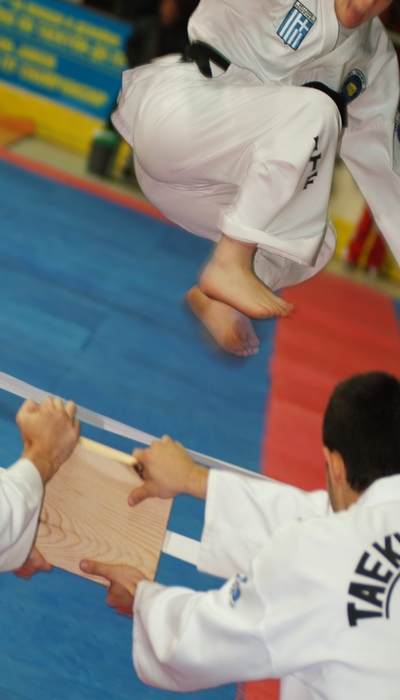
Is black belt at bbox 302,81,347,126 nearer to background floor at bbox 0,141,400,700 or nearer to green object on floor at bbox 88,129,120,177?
background floor at bbox 0,141,400,700

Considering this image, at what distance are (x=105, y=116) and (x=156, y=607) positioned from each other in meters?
7.22

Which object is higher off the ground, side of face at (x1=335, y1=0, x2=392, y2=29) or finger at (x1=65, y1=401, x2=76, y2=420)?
side of face at (x1=335, y1=0, x2=392, y2=29)

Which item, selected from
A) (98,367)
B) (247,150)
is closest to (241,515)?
(247,150)

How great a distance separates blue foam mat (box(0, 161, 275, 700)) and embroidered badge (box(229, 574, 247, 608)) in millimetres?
583

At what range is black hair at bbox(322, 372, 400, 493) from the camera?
157cm

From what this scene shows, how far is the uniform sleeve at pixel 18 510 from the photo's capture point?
158cm

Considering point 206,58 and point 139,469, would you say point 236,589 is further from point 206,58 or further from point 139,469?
point 206,58

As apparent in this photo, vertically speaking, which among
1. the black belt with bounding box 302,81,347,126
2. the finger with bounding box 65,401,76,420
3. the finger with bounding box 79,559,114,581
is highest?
the black belt with bounding box 302,81,347,126

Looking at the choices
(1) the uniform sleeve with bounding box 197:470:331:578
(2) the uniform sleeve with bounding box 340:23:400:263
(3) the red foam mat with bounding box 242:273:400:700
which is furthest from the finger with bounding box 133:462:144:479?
(2) the uniform sleeve with bounding box 340:23:400:263

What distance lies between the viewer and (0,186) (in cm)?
526

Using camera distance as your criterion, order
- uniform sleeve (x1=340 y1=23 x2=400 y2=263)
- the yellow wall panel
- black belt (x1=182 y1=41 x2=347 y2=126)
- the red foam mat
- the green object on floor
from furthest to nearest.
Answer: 1. the yellow wall panel
2. the green object on floor
3. the red foam mat
4. uniform sleeve (x1=340 y1=23 x2=400 y2=263)
5. black belt (x1=182 y1=41 x2=347 y2=126)

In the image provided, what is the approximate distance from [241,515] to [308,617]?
0.51 metres

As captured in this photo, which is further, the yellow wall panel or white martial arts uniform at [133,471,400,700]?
the yellow wall panel

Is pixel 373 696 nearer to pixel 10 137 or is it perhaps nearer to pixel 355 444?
pixel 355 444
